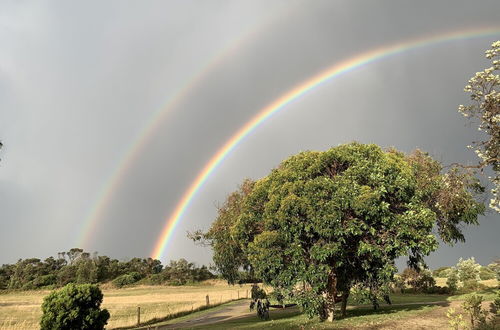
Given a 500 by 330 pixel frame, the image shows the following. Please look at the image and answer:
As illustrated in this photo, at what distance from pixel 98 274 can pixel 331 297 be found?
11336 centimetres

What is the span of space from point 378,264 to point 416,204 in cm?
435

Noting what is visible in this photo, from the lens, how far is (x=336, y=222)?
20.2 m

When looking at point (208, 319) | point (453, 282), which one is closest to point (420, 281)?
point (453, 282)

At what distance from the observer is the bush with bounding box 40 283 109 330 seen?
17547 mm

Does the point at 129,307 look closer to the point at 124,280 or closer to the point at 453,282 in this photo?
the point at 453,282

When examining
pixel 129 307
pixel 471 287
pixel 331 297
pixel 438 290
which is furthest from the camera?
pixel 129 307

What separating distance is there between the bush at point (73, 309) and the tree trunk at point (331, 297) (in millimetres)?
12737

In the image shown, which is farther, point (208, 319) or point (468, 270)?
point (468, 270)

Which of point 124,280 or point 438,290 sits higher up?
point 124,280

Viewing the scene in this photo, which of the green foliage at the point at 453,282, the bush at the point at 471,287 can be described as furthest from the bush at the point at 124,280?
the bush at the point at 471,287

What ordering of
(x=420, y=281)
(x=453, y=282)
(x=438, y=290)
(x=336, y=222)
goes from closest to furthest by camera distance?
(x=336, y=222), (x=438, y=290), (x=453, y=282), (x=420, y=281)

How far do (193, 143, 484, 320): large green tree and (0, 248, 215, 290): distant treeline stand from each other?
90.2m

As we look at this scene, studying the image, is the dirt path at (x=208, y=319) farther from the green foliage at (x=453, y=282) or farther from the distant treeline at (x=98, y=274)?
the distant treeline at (x=98, y=274)

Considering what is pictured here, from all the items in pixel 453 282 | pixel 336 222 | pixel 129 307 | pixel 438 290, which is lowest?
pixel 438 290
